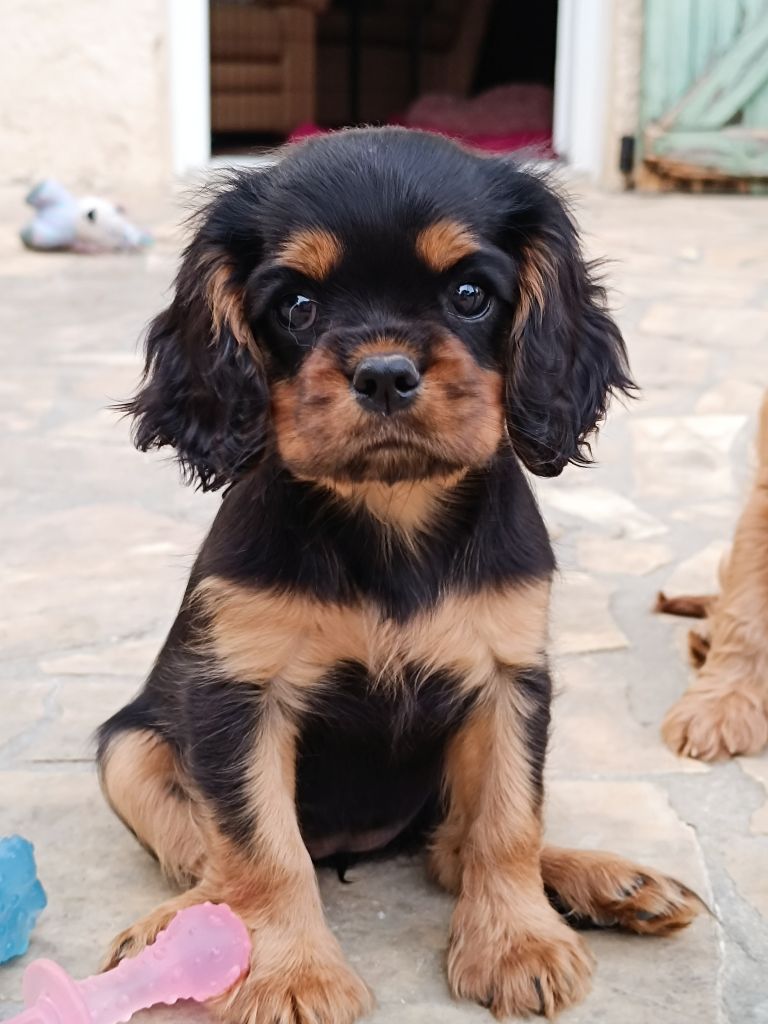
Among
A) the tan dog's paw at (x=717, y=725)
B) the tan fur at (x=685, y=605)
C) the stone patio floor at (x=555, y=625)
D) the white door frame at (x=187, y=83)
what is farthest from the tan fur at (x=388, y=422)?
the white door frame at (x=187, y=83)

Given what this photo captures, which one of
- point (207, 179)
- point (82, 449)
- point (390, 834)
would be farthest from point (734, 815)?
point (82, 449)

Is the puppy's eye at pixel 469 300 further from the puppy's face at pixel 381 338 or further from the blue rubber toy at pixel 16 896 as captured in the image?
the blue rubber toy at pixel 16 896

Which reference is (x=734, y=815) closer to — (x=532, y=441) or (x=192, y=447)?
(x=532, y=441)

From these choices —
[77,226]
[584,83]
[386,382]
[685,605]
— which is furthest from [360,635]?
[584,83]

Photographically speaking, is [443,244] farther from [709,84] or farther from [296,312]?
[709,84]

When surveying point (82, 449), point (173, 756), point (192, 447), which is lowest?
point (82, 449)
